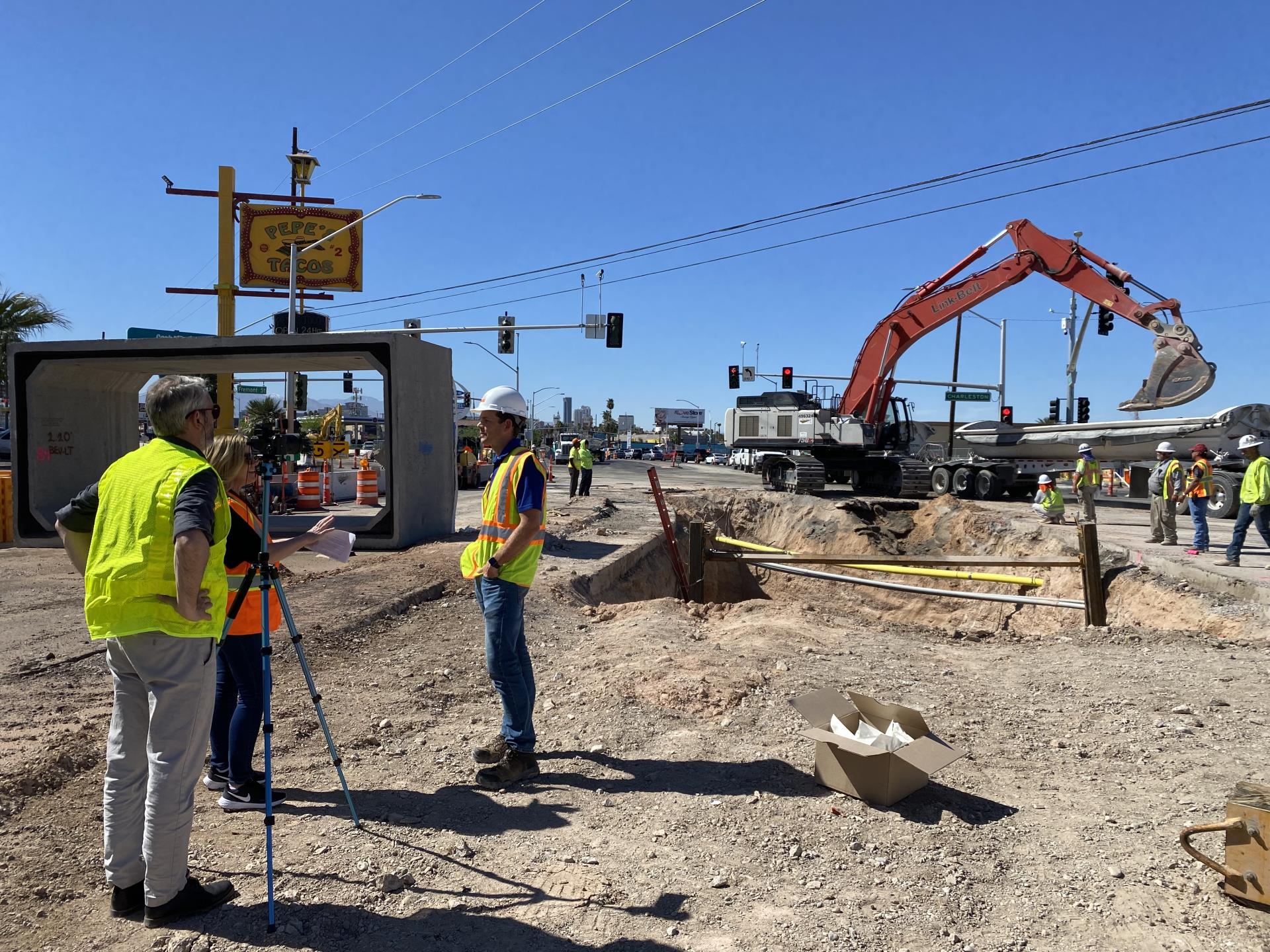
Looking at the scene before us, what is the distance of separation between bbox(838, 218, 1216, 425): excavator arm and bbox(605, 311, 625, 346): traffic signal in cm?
663

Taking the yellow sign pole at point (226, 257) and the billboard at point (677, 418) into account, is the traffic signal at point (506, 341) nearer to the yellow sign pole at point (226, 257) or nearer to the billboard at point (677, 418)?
the yellow sign pole at point (226, 257)

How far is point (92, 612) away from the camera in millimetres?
2896

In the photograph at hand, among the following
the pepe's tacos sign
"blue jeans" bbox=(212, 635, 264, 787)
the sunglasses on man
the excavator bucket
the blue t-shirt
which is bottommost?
"blue jeans" bbox=(212, 635, 264, 787)

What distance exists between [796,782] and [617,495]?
2242 cm

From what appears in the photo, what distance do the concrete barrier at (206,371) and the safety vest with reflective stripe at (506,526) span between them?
8895mm

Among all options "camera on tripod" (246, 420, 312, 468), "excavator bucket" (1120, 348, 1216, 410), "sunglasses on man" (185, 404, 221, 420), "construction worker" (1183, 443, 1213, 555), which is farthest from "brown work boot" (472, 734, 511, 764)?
"excavator bucket" (1120, 348, 1216, 410)

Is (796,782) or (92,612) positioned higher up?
(92,612)

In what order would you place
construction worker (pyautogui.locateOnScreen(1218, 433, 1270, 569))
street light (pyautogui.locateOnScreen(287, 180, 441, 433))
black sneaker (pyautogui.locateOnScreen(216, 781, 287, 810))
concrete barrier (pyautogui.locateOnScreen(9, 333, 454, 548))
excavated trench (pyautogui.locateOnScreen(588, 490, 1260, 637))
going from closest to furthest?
black sneaker (pyautogui.locateOnScreen(216, 781, 287, 810)) < excavated trench (pyautogui.locateOnScreen(588, 490, 1260, 637)) < construction worker (pyautogui.locateOnScreen(1218, 433, 1270, 569)) < concrete barrier (pyautogui.locateOnScreen(9, 333, 454, 548)) < street light (pyautogui.locateOnScreen(287, 180, 441, 433))

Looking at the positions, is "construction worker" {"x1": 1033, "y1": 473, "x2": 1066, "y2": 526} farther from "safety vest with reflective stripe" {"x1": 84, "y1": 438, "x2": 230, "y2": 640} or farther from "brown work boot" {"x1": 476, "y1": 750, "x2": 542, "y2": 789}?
"safety vest with reflective stripe" {"x1": 84, "y1": 438, "x2": 230, "y2": 640}

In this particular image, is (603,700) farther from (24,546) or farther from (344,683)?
(24,546)

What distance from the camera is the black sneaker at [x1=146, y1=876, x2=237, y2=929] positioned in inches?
119

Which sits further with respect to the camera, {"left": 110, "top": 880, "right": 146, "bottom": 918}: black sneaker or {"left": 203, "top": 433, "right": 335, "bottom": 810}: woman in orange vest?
{"left": 203, "top": 433, "right": 335, "bottom": 810}: woman in orange vest

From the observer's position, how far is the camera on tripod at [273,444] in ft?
12.9

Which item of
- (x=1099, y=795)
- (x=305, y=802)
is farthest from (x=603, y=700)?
(x=1099, y=795)
